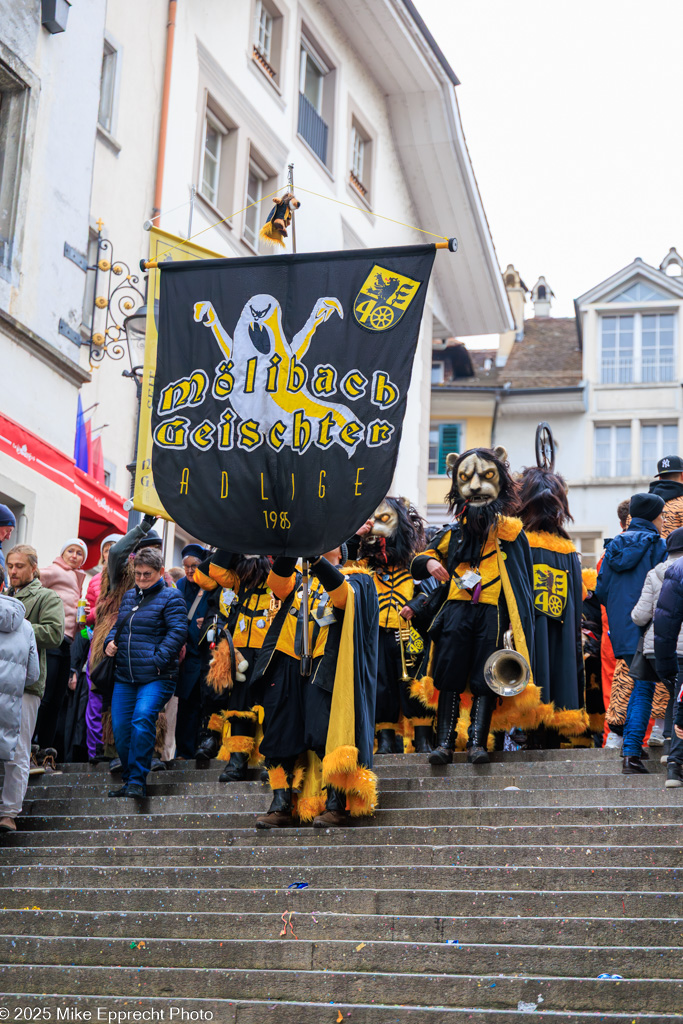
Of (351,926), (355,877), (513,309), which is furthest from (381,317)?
(513,309)

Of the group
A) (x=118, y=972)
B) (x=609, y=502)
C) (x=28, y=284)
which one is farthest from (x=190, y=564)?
(x=609, y=502)

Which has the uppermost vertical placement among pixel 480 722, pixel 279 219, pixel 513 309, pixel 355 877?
pixel 513 309

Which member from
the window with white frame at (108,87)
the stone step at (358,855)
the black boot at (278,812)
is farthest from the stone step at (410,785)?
the window with white frame at (108,87)

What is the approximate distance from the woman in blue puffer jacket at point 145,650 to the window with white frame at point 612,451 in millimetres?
30648

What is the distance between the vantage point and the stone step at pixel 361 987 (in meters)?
5.91

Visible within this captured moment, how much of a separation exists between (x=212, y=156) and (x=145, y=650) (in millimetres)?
13815

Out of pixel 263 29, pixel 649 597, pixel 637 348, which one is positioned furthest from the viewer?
pixel 637 348

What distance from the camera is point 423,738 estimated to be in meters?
11.1

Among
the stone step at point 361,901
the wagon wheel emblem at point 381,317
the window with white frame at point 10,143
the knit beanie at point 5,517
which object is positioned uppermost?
the window with white frame at point 10,143

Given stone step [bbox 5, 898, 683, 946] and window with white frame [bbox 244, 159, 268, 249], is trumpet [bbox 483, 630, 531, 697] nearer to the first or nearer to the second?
stone step [bbox 5, 898, 683, 946]

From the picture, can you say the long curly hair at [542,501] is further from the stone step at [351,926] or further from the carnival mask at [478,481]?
the stone step at [351,926]

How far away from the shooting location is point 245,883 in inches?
305

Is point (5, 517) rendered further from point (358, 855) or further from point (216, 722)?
point (358, 855)

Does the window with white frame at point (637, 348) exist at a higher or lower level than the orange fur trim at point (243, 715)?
higher
